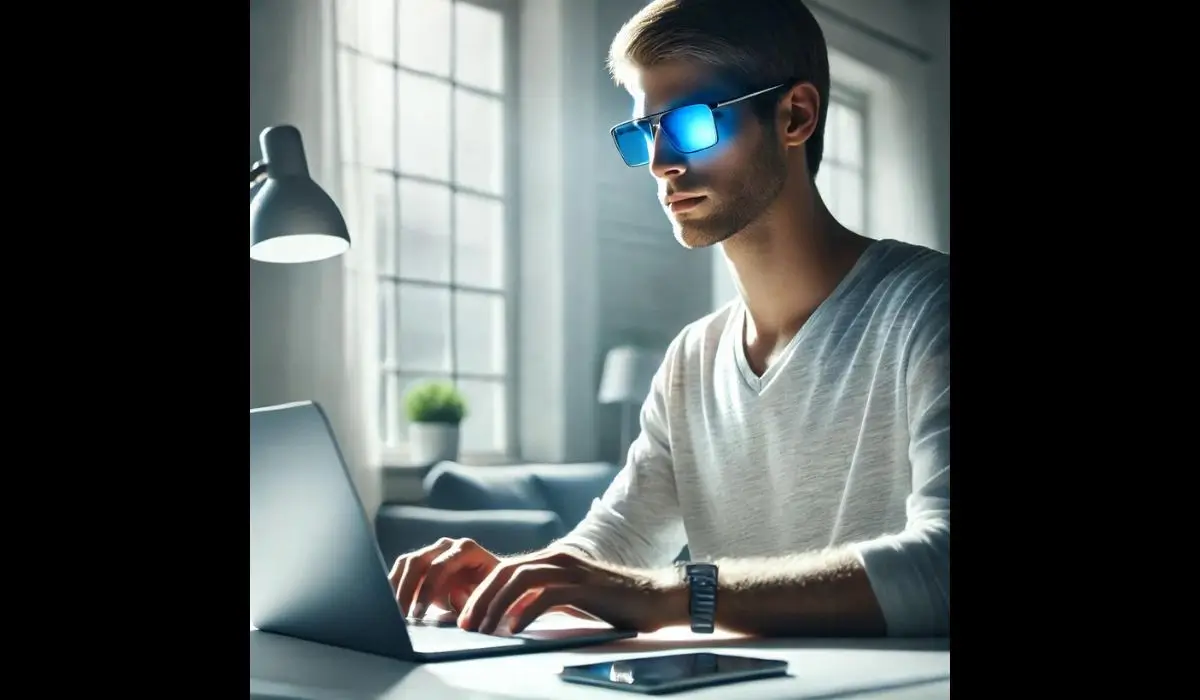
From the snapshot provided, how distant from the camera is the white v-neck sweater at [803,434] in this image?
43.6 inches

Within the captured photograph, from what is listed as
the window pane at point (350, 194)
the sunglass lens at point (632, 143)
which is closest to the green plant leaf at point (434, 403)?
the window pane at point (350, 194)

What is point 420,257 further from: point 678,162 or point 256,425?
point 256,425

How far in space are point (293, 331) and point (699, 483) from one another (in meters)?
0.70

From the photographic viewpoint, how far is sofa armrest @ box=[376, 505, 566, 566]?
159cm

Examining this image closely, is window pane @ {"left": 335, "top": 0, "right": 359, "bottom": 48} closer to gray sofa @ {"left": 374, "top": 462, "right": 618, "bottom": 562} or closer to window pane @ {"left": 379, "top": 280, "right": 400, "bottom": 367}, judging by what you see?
window pane @ {"left": 379, "top": 280, "right": 400, "bottom": 367}

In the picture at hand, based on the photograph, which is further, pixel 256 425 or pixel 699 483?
pixel 699 483

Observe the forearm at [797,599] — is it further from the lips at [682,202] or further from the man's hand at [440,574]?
the lips at [682,202]

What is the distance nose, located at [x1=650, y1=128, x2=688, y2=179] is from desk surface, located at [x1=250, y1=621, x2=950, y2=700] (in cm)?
50

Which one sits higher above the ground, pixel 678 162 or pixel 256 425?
pixel 678 162

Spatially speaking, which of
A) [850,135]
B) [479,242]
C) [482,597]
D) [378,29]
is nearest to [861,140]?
[850,135]
